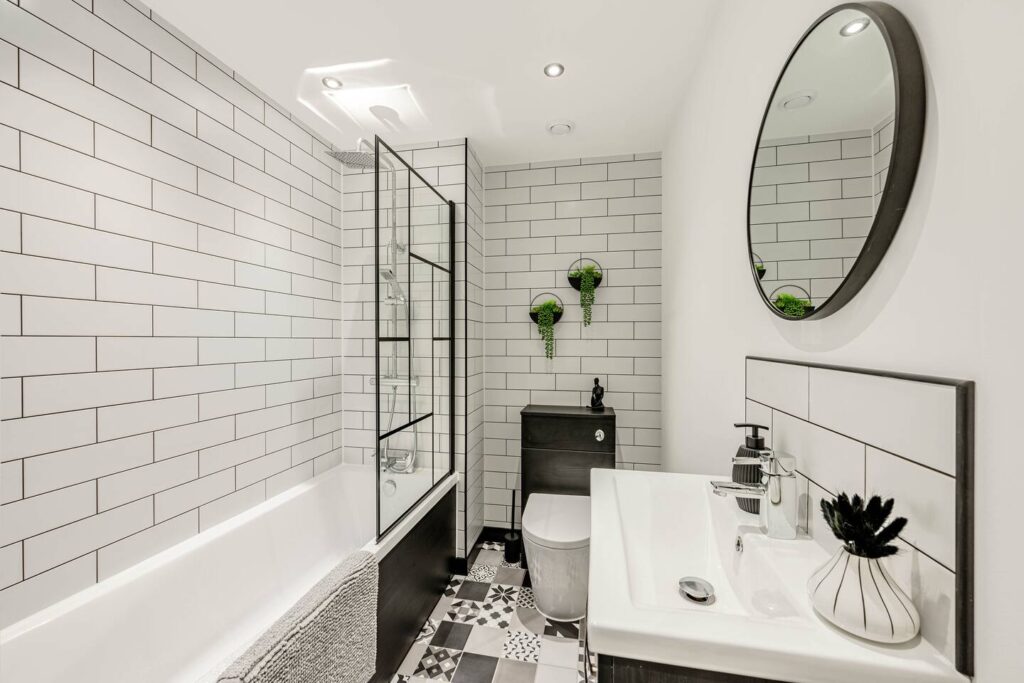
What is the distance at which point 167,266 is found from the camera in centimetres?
162

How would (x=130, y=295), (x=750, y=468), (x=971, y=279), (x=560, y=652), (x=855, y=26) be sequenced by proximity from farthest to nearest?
(x=560, y=652) → (x=130, y=295) → (x=750, y=468) → (x=855, y=26) → (x=971, y=279)

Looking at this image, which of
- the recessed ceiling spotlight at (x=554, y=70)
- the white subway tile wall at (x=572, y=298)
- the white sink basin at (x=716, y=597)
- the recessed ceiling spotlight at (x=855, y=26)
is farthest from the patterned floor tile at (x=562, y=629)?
the recessed ceiling spotlight at (x=554, y=70)

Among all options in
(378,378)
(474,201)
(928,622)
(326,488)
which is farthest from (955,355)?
(326,488)

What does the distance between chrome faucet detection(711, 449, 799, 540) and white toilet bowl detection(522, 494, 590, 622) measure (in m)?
1.12

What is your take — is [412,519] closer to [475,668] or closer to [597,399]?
[475,668]

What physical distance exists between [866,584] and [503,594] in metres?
2.07

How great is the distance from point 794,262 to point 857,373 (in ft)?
1.03

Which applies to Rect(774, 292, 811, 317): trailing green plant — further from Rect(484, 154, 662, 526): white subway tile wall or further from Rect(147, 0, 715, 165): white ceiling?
Rect(484, 154, 662, 526): white subway tile wall

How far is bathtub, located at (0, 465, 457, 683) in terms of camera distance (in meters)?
1.24

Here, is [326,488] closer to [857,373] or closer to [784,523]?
[784,523]

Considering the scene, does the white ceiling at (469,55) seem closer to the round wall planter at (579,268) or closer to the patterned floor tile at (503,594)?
the round wall planter at (579,268)

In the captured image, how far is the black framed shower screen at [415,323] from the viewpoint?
1735 mm

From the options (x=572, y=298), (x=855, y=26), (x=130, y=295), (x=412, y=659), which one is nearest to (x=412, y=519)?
(x=412, y=659)

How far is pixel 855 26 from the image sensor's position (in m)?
0.76
